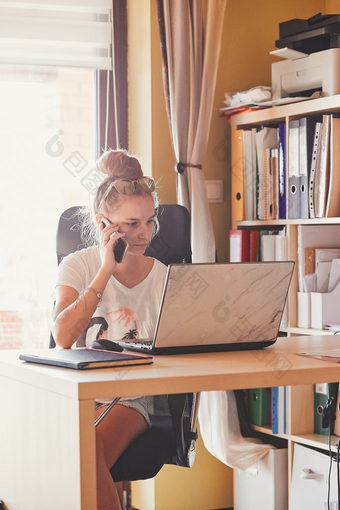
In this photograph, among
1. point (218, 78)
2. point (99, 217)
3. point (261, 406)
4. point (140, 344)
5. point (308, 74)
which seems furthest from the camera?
point (218, 78)

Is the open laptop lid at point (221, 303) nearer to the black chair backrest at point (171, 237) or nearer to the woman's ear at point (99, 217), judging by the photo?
the black chair backrest at point (171, 237)

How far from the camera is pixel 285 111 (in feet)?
10.2

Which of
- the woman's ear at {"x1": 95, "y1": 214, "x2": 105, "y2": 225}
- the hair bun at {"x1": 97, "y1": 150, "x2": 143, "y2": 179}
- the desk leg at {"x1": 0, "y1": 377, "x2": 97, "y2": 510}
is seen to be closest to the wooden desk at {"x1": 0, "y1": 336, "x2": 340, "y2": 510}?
the desk leg at {"x1": 0, "y1": 377, "x2": 97, "y2": 510}

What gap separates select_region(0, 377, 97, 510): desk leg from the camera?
1.57 meters

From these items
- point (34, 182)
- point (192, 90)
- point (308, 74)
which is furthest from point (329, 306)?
point (34, 182)

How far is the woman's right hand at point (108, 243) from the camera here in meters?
2.39

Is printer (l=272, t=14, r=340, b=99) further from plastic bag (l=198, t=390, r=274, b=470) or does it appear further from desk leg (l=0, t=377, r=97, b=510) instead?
desk leg (l=0, t=377, r=97, b=510)

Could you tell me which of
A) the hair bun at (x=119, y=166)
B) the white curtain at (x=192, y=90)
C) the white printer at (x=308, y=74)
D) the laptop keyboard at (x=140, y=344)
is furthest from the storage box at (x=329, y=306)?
the laptop keyboard at (x=140, y=344)

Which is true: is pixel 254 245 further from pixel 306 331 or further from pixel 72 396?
pixel 72 396

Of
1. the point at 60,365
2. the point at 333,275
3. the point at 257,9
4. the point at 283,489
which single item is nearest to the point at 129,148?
the point at 257,9

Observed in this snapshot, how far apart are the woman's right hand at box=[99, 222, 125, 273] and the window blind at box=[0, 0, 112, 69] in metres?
1.05

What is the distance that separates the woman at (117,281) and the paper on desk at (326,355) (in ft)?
1.71

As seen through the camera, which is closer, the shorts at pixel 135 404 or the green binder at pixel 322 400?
the shorts at pixel 135 404

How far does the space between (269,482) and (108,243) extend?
4.23 feet
